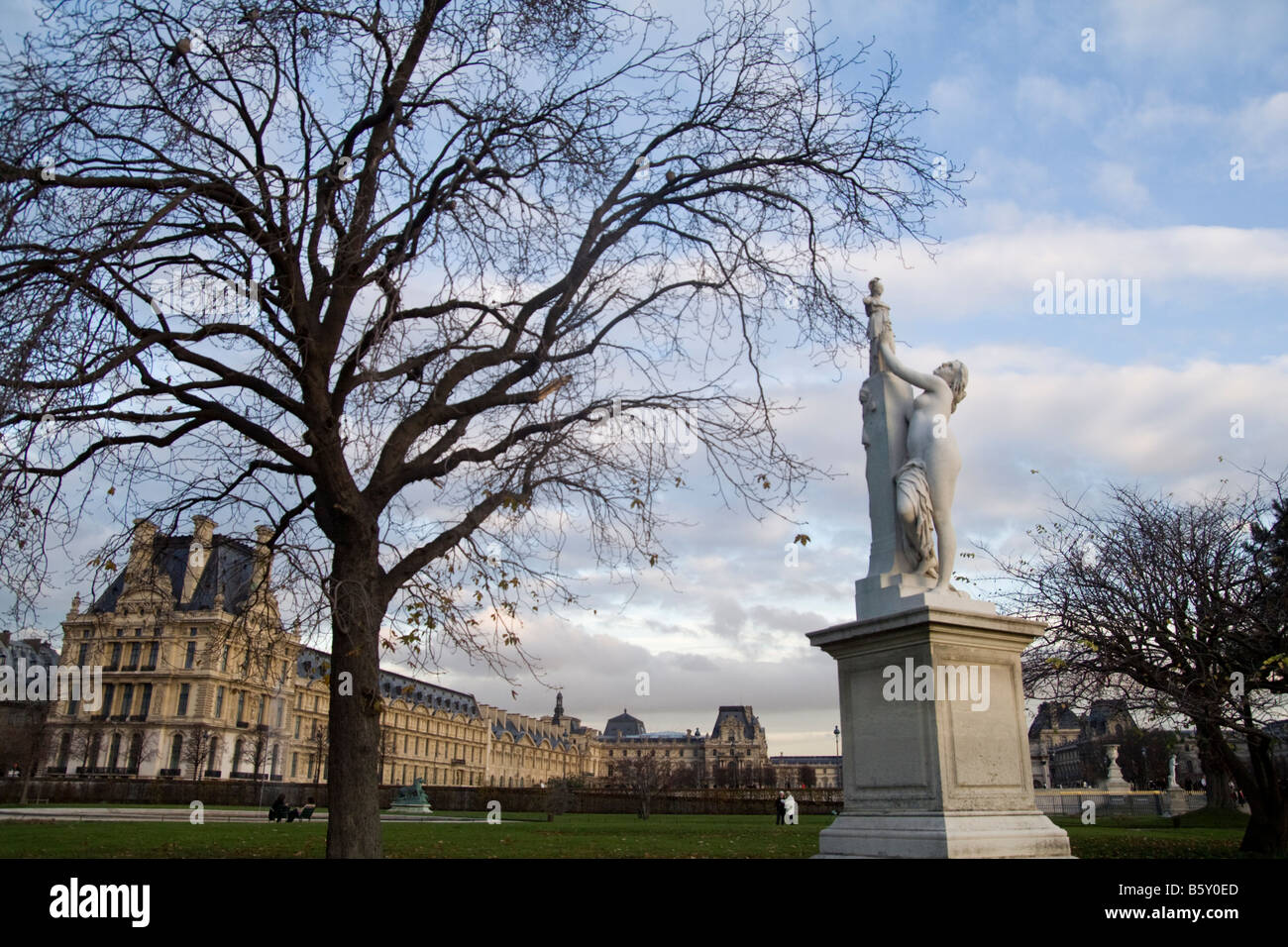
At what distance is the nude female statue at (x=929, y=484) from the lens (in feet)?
24.6

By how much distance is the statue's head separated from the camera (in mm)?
7965

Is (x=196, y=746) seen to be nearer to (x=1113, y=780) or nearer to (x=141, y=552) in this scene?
(x=1113, y=780)

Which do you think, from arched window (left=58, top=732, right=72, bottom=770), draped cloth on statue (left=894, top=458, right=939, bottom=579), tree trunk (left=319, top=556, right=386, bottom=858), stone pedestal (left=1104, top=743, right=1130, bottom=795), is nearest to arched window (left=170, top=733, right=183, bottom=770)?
arched window (left=58, top=732, right=72, bottom=770)

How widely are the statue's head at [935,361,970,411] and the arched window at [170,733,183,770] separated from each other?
92.9 meters

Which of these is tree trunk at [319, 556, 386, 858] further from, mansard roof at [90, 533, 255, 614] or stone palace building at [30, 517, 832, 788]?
mansard roof at [90, 533, 255, 614]

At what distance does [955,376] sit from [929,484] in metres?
1.10

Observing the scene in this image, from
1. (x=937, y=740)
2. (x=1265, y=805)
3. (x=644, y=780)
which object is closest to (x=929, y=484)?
(x=937, y=740)

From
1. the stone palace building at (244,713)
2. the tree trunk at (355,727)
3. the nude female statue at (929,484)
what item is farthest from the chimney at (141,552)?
the nude female statue at (929,484)

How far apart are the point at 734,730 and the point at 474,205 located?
17564cm

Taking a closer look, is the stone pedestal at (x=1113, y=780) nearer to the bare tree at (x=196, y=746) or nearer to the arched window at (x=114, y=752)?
the bare tree at (x=196, y=746)

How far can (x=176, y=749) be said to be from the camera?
277ft
